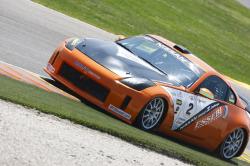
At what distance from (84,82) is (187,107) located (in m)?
1.64

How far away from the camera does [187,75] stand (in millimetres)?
11109

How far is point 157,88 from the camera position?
33.2 feet

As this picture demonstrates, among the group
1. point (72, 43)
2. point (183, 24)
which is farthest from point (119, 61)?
point (183, 24)

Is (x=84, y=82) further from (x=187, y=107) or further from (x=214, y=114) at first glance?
(x=214, y=114)

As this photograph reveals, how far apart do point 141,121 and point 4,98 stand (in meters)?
2.48

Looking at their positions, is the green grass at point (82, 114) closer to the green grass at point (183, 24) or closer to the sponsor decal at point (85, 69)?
the sponsor decal at point (85, 69)

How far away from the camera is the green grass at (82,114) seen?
8.55 metres

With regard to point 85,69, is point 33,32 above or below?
below

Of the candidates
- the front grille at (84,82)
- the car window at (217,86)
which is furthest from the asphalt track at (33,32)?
the car window at (217,86)

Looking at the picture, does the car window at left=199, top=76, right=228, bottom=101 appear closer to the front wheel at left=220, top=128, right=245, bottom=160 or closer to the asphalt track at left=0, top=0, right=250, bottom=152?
the front wheel at left=220, top=128, right=245, bottom=160

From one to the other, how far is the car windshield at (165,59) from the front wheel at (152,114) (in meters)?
0.70

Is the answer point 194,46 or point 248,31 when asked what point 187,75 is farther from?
point 248,31

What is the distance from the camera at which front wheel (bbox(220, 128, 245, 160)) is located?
462 inches

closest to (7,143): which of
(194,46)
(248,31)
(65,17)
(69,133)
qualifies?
(69,133)
